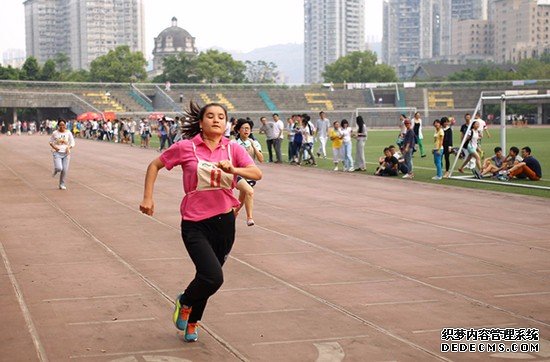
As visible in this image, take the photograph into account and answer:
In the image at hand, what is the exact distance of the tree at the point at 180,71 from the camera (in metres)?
130

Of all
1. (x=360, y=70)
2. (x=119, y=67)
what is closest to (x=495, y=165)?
(x=119, y=67)

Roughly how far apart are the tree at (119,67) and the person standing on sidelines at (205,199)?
121016 millimetres

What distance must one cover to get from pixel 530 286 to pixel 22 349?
524cm

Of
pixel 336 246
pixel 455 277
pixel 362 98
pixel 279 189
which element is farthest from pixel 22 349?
pixel 362 98

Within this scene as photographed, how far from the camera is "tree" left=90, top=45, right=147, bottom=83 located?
413 ft

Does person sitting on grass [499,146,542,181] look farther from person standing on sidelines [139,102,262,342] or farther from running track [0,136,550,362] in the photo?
person standing on sidelines [139,102,262,342]

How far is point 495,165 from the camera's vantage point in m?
23.9

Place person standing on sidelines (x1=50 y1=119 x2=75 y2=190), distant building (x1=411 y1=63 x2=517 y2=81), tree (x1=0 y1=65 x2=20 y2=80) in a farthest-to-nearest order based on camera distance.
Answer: distant building (x1=411 y1=63 x2=517 y2=81)
tree (x1=0 y1=65 x2=20 y2=80)
person standing on sidelines (x1=50 y1=119 x2=75 y2=190)

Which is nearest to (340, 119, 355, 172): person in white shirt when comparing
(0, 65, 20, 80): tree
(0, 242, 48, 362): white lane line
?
(0, 242, 48, 362): white lane line

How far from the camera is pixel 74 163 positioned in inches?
1312

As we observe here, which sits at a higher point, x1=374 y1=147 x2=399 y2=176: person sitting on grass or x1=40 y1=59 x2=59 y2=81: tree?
x1=40 y1=59 x2=59 y2=81: tree

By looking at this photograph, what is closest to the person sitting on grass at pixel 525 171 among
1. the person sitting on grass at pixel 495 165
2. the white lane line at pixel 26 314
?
the person sitting on grass at pixel 495 165

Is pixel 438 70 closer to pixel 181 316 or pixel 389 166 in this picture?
pixel 389 166

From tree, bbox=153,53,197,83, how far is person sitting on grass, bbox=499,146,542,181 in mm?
109365
